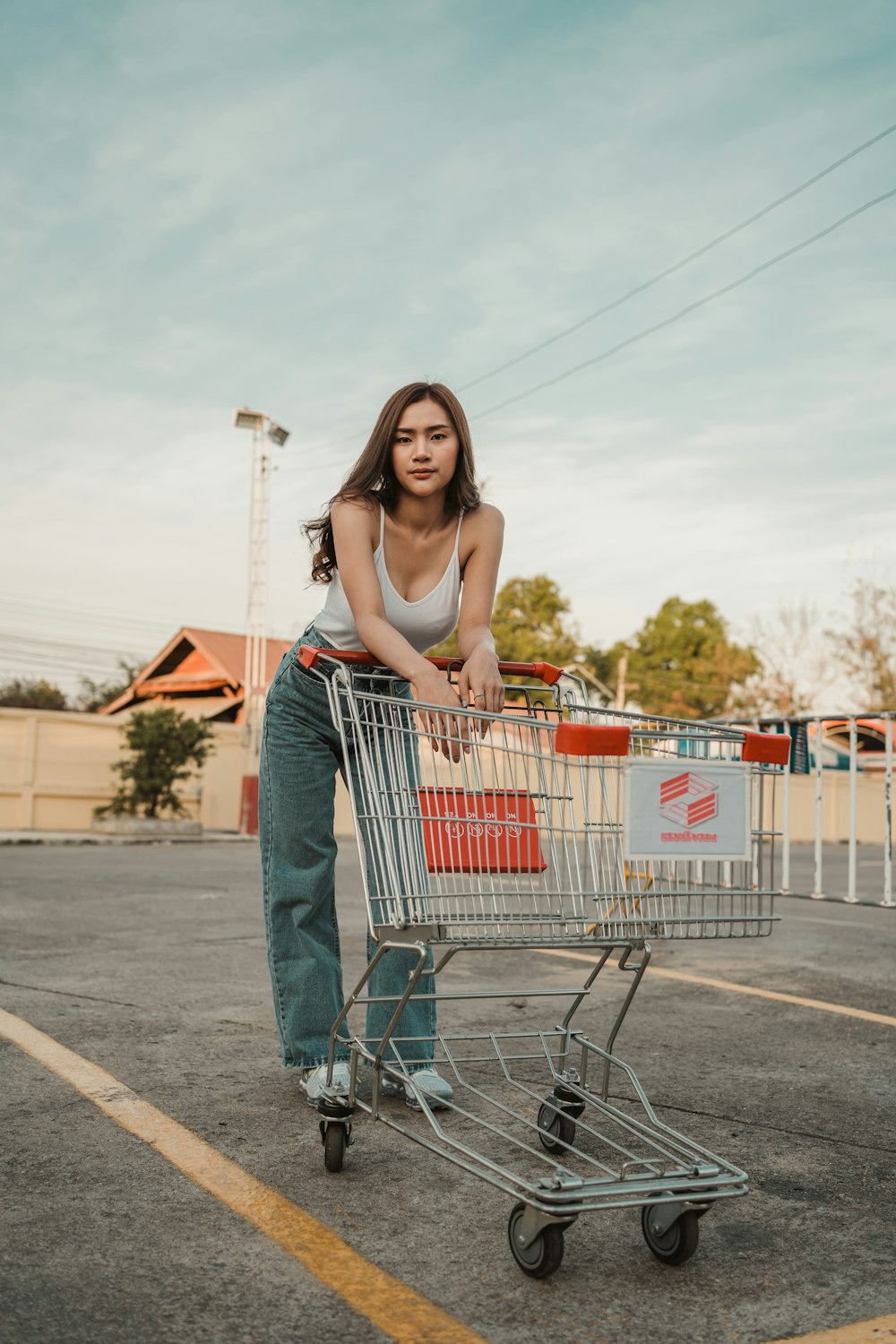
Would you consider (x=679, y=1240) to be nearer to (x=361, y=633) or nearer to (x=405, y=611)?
(x=361, y=633)

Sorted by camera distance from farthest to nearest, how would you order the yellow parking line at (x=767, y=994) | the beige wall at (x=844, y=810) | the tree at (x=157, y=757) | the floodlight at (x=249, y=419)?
the beige wall at (x=844, y=810)
the floodlight at (x=249, y=419)
the tree at (x=157, y=757)
the yellow parking line at (x=767, y=994)

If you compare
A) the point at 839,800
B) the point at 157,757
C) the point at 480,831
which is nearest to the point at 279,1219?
the point at 480,831

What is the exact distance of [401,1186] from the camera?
2744 mm

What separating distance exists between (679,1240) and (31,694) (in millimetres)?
44472

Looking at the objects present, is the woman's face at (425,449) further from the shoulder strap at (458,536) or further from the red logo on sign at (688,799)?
the red logo on sign at (688,799)

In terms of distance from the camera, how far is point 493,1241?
2416 millimetres

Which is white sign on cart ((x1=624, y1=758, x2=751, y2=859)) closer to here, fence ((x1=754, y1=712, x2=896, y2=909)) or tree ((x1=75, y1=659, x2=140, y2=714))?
fence ((x1=754, y1=712, x2=896, y2=909))

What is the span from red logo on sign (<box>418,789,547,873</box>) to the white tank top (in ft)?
1.59

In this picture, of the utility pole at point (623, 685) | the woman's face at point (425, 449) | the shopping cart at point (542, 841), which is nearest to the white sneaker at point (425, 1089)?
the shopping cart at point (542, 841)

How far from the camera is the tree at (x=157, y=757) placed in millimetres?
20250

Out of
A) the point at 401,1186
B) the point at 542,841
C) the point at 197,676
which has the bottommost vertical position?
the point at 401,1186

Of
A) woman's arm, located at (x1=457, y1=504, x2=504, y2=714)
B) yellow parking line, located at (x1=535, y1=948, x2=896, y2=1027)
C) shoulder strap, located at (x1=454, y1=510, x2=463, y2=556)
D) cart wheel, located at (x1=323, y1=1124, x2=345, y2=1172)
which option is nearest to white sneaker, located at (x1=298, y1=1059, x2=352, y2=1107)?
cart wheel, located at (x1=323, y1=1124, x2=345, y2=1172)

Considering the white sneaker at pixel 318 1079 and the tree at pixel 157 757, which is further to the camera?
the tree at pixel 157 757

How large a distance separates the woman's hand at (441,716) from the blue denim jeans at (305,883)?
0.50 metres
